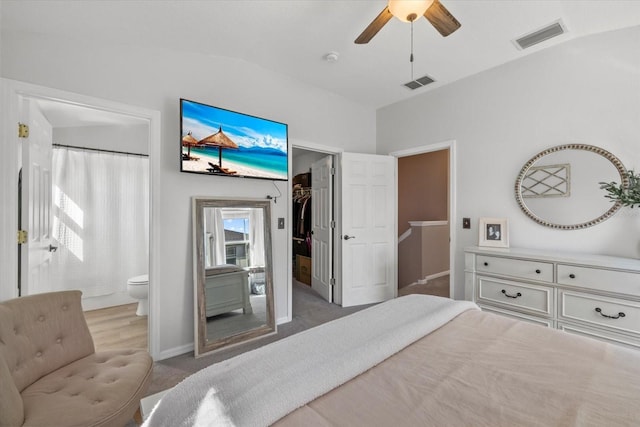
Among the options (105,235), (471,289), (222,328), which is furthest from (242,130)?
(471,289)

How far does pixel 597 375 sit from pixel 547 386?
0.22 m

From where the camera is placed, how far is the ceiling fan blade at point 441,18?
1532mm

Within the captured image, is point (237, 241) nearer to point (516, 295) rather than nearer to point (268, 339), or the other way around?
point (268, 339)

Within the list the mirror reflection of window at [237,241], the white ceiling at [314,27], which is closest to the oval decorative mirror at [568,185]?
the white ceiling at [314,27]

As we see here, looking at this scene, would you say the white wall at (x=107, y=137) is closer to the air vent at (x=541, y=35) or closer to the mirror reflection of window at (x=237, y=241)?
the mirror reflection of window at (x=237, y=241)

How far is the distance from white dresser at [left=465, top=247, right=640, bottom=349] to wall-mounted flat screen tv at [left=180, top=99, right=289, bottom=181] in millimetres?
2176

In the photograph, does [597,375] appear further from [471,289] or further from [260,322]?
[260,322]

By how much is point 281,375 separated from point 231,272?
1.94 metres

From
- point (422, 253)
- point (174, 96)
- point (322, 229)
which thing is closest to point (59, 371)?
point (174, 96)

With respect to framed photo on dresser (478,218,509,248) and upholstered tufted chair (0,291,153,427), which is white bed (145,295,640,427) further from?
Answer: framed photo on dresser (478,218,509,248)

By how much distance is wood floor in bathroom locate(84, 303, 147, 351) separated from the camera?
2.61 m

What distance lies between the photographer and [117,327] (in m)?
2.96

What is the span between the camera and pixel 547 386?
892 mm

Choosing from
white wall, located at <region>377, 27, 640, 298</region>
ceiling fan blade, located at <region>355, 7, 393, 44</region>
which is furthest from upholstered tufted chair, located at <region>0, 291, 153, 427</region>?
white wall, located at <region>377, 27, 640, 298</region>
